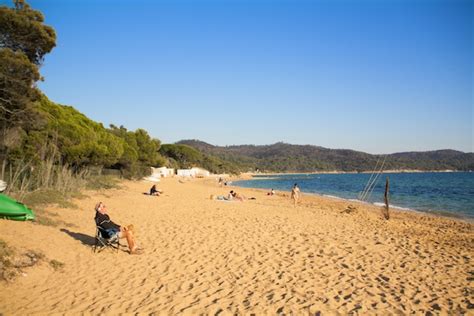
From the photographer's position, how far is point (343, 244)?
8.50 m

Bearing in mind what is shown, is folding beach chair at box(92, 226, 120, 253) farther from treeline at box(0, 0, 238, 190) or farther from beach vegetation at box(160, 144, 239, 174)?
beach vegetation at box(160, 144, 239, 174)

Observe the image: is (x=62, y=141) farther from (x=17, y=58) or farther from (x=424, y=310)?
(x=424, y=310)

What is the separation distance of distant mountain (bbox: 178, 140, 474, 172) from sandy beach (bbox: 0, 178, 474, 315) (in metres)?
104

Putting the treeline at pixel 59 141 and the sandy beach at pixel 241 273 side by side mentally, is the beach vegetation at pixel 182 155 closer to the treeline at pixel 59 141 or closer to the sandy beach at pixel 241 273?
the treeline at pixel 59 141

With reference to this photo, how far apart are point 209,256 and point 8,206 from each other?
5.02 metres

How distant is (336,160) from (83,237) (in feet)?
473

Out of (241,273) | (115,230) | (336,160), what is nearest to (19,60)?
(115,230)

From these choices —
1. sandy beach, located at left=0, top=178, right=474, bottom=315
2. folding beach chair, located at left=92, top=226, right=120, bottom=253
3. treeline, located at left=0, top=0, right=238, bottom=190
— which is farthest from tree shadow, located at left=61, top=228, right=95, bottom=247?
treeline, located at left=0, top=0, right=238, bottom=190

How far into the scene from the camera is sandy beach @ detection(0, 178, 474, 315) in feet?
15.7

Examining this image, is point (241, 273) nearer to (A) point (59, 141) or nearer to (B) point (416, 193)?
(A) point (59, 141)

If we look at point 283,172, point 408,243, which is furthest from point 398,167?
point 408,243

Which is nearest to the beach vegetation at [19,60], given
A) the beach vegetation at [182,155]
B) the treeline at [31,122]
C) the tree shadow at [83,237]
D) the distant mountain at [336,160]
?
the treeline at [31,122]

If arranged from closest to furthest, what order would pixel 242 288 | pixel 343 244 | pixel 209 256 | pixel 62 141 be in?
pixel 242 288 < pixel 209 256 < pixel 343 244 < pixel 62 141

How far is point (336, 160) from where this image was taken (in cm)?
14412
